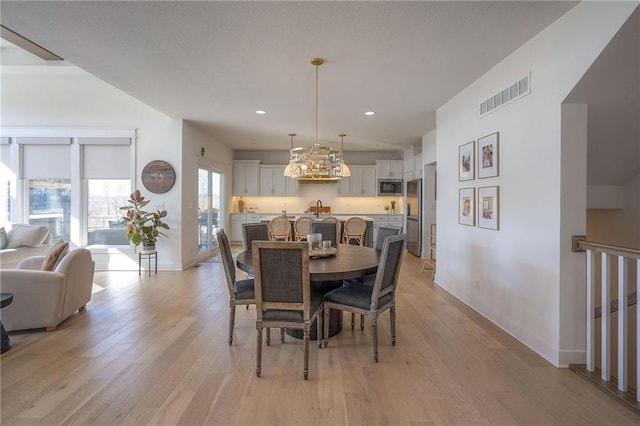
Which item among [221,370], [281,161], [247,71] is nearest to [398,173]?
[281,161]

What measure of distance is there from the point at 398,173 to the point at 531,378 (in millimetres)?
6991

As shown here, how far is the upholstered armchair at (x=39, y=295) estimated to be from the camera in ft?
9.72

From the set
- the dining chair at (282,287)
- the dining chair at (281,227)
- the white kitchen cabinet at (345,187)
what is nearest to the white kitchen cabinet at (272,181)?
the white kitchen cabinet at (345,187)

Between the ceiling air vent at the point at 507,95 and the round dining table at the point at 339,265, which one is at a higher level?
the ceiling air vent at the point at 507,95

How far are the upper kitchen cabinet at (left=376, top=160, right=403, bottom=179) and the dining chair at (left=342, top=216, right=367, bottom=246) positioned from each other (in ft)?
10.5

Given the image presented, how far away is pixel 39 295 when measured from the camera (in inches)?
119

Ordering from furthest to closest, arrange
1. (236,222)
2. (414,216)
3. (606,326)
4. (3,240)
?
(236,222)
(414,216)
(3,240)
(606,326)

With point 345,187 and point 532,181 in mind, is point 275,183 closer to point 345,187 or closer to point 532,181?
point 345,187

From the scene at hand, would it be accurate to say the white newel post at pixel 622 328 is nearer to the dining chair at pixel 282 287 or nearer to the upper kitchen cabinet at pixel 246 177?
the dining chair at pixel 282 287

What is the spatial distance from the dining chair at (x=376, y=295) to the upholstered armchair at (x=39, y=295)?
8.56 feet

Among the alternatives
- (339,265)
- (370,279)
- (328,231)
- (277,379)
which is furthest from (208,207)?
(277,379)

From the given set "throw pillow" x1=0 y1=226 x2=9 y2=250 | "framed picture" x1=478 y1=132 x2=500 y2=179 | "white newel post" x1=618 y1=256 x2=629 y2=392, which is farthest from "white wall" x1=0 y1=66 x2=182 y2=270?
"white newel post" x1=618 y1=256 x2=629 y2=392

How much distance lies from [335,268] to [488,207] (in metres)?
1.94

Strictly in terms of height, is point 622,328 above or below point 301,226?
below
